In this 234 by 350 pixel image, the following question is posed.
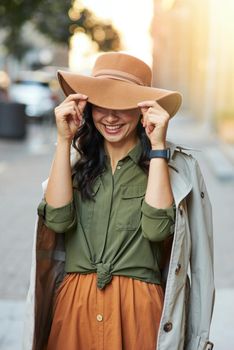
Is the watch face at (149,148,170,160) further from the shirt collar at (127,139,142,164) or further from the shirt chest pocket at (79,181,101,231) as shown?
the shirt chest pocket at (79,181,101,231)

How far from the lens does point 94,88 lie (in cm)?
217

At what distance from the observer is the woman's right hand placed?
7.16 feet

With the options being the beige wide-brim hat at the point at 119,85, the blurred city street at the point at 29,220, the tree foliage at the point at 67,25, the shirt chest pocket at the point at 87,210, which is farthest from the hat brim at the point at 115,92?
the tree foliage at the point at 67,25

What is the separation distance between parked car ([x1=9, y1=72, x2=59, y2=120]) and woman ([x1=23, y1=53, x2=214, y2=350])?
17.8 metres

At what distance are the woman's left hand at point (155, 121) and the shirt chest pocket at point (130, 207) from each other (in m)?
0.20

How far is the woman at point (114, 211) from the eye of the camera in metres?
2.15

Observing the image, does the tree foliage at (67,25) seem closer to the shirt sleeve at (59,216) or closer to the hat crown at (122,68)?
the hat crown at (122,68)

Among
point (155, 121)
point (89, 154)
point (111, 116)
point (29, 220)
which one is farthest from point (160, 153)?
point (29, 220)

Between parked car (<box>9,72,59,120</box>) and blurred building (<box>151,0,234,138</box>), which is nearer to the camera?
blurred building (<box>151,0,234,138</box>)

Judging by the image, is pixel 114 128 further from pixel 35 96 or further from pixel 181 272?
pixel 35 96

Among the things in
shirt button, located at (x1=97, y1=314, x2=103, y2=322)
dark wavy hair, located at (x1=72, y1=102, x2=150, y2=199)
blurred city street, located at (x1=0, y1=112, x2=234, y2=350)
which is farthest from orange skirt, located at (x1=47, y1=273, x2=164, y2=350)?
blurred city street, located at (x1=0, y1=112, x2=234, y2=350)

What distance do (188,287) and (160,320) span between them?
24 centimetres

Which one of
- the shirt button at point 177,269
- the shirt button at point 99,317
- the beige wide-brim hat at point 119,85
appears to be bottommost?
the shirt button at point 99,317

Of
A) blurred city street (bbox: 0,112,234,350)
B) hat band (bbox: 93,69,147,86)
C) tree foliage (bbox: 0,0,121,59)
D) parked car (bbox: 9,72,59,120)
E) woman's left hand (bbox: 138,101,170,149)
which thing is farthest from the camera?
parked car (bbox: 9,72,59,120)
